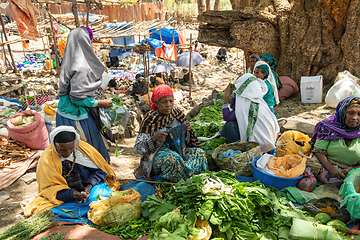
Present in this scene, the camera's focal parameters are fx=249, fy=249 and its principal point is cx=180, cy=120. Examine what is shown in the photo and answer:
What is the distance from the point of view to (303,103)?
689 centimetres

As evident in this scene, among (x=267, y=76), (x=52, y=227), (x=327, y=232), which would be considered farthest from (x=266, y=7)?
(x=52, y=227)

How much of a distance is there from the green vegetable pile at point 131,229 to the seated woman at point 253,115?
2106mm

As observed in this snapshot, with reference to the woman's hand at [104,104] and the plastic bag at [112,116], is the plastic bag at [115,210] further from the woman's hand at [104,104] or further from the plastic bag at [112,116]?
the woman's hand at [104,104]

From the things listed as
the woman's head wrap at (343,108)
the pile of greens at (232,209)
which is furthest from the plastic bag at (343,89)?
the pile of greens at (232,209)

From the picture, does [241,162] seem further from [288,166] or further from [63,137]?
[63,137]

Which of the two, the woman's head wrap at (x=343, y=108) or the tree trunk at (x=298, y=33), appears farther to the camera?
the tree trunk at (x=298, y=33)

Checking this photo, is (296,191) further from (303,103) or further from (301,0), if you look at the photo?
(301,0)

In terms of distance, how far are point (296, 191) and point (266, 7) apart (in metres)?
6.09

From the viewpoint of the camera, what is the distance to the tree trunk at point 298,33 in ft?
21.6

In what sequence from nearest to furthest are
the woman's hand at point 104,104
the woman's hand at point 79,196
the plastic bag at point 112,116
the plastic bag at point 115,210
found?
the plastic bag at point 115,210 < the woman's hand at point 79,196 < the woman's hand at point 104,104 < the plastic bag at point 112,116

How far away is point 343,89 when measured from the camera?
19.0ft

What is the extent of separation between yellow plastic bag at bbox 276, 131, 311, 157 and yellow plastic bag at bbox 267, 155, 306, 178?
0.80 ft

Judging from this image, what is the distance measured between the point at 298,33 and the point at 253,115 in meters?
4.59

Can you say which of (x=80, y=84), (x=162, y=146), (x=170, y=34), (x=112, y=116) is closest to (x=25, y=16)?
(x=80, y=84)
